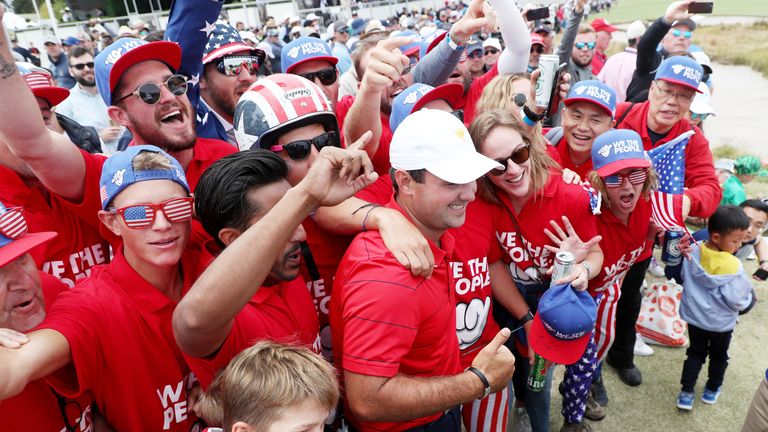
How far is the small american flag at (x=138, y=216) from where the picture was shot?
1839mm

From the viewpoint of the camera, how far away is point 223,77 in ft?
11.9

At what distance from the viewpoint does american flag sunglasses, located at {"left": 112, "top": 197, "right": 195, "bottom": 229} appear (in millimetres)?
1840

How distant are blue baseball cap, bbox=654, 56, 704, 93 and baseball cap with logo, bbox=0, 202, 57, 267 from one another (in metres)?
4.11

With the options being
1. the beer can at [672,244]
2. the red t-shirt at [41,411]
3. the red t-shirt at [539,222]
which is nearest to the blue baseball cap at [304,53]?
the red t-shirt at [539,222]

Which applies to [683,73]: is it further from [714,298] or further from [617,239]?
[714,298]

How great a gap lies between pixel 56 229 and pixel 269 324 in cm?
124

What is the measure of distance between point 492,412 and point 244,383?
175 centimetres

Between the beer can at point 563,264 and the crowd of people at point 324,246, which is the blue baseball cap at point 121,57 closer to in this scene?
the crowd of people at point 324,246

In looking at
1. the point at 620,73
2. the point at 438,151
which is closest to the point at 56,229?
the point at 438,151

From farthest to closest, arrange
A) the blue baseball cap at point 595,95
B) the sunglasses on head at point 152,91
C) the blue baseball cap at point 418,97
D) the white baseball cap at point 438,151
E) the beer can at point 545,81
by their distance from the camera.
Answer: the blue baseball cap at point 595,95, the beer can at point 545,81, the blue baseball cap at point 418,97, the sunglasses on head at point 152,91, the white baseball cap at point 438,151

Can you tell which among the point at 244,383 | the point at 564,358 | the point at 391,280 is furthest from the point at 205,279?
the point at 564,358

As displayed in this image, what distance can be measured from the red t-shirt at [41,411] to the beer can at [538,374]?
2.22 metres

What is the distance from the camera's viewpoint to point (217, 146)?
2977mm

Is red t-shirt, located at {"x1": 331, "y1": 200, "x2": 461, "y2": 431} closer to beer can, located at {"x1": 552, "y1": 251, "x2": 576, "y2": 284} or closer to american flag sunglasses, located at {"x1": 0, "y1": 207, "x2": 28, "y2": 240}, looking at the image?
beer can, located at {"x1": 552, "y1": 251, "x2": 576, "y2": 284}
